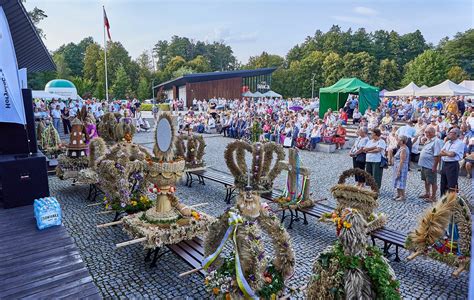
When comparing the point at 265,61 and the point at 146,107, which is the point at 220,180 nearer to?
the point at 146,107

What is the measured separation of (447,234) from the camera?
4941 mm

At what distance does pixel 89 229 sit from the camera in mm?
6809

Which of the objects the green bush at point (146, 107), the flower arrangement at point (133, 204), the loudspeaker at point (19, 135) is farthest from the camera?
the green bush at point (146, 107)

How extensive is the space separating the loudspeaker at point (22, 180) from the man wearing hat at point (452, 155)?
8.95 m

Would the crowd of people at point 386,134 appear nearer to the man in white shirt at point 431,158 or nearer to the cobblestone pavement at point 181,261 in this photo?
the man in white shirt at point 431,158

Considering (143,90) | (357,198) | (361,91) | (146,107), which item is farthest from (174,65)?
(357,198)

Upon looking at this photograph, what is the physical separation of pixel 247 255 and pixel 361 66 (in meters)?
52.8

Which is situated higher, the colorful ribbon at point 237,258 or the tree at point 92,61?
the tree at point 92,61

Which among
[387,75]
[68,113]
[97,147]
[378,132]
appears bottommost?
[97,147]

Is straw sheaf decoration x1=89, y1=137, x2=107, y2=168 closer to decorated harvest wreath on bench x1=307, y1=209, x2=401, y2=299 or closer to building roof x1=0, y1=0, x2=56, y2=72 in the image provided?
building roof x1=0, y1=0, x2=56, y2=72

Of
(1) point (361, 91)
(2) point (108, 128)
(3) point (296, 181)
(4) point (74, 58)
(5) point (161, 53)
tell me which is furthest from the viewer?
(5) point (161, 53)

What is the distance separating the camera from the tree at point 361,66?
160 feet

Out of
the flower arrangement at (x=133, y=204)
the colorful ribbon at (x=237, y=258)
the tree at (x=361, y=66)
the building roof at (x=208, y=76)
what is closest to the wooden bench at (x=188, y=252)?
the colorful ribbon at (x=237, y=258)

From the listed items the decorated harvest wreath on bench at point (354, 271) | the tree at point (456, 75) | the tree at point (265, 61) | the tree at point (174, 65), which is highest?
the tree at point (265, 61)
